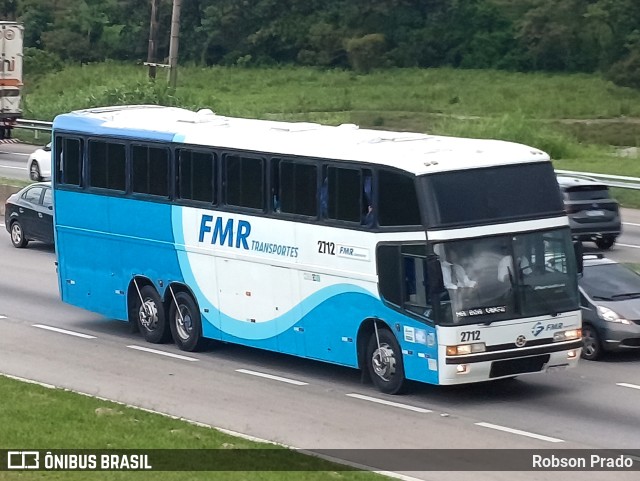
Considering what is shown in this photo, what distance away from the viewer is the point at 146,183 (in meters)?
20.2

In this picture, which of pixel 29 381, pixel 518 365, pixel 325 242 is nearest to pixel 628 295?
pixel 518 365

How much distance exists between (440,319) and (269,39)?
88.7 meters

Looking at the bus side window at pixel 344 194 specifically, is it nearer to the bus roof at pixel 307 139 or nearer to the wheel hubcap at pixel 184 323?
the bus roof at pixel 307 139

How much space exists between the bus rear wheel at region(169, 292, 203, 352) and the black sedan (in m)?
10.2

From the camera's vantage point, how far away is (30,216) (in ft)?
98.7

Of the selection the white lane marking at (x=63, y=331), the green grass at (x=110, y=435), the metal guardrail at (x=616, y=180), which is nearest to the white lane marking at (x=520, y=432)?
the green grass at (x=110, y=435)

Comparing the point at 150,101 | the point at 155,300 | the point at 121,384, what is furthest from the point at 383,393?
the point at 150,101

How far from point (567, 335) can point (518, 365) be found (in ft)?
2.52

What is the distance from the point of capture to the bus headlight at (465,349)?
51.5 feet

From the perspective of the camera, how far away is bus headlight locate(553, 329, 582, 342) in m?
16.4

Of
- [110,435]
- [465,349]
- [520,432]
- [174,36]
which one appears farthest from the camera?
[174,36]

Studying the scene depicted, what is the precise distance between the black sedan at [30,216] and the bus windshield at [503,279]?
15535 millimetres

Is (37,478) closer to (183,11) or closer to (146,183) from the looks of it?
(146,183)

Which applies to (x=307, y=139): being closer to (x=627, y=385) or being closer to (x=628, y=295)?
(x=627, y=385)
